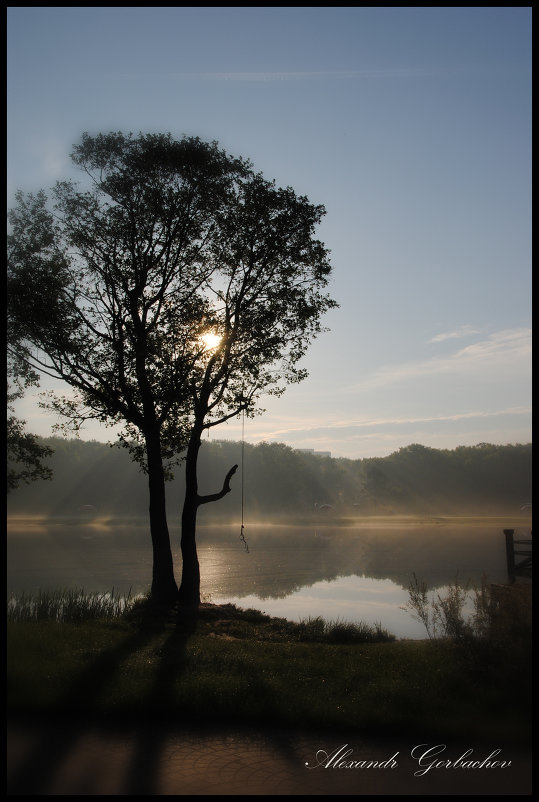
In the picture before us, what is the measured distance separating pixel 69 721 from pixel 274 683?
122 inches

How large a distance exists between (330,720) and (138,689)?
9.77 feet

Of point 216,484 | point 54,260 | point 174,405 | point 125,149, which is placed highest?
point 125,149

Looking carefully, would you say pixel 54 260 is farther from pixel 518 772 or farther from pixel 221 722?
pixel 518 772

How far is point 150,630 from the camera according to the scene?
14.5m

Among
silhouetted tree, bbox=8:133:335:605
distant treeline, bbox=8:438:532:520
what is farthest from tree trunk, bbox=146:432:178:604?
distant treeline, bbox=8:438:532:520

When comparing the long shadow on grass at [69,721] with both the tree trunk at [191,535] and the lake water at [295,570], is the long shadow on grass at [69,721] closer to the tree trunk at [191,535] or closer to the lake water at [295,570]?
the tree trunk at [191,535]

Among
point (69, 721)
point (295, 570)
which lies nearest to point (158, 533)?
point (69, 721)

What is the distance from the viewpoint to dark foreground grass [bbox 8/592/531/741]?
28.1 feet

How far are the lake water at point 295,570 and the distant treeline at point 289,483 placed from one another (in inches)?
2390

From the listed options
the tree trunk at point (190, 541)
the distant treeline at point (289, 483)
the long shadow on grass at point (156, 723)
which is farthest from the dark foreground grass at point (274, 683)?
the distant treeline at point (289, 483)

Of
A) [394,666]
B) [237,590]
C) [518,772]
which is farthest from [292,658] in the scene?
[237,590]

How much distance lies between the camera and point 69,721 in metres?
8.57

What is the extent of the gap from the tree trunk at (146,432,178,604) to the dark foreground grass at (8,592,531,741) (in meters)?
5.58

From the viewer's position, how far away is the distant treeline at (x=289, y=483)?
124 m
